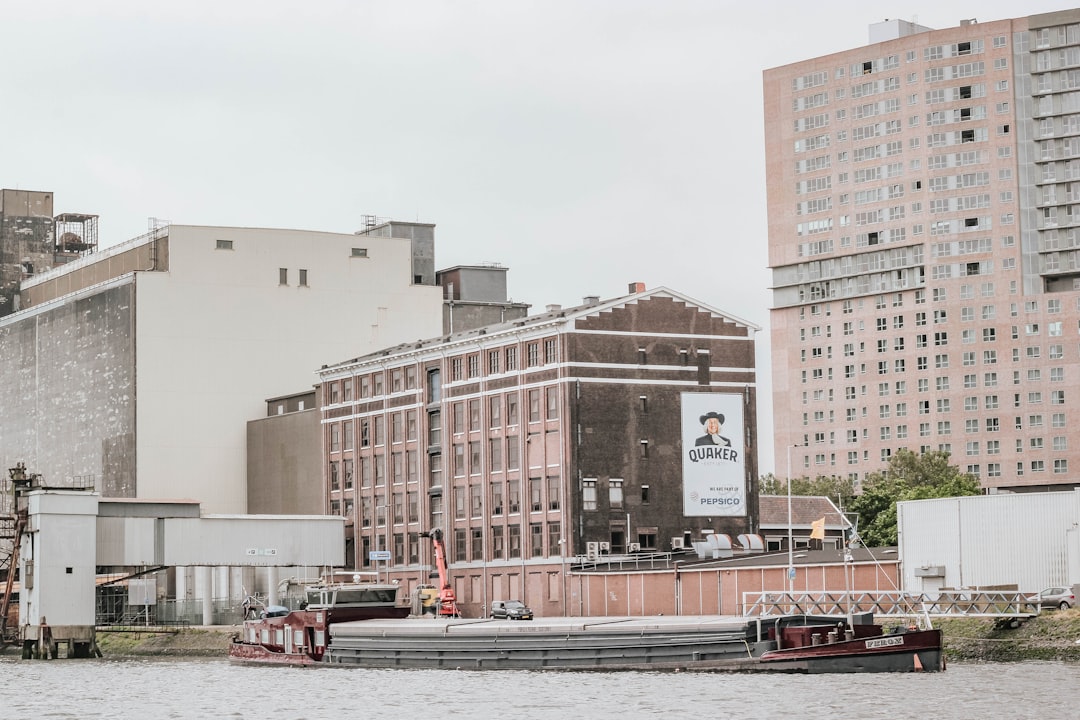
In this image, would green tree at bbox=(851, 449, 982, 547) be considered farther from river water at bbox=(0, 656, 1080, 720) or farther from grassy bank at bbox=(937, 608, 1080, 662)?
river water at bbox=(0, 656, 1080, 720)

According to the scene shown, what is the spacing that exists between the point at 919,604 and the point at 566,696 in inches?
1244

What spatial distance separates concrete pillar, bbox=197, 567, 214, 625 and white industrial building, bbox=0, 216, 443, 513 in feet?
35.4

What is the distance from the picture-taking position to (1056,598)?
9469 cm

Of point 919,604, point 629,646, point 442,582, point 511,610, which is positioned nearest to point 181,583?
point 442,582

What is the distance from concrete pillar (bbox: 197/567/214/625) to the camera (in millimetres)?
151125

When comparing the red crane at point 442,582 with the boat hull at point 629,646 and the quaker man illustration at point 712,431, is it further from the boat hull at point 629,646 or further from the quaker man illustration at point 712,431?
the quaker man illustration at point 712,431

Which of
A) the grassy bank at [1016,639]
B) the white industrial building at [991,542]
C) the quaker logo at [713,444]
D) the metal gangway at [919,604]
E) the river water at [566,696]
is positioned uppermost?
the quaker logo at [713,444]

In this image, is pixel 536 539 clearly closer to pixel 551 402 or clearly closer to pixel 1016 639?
pixel 551 402

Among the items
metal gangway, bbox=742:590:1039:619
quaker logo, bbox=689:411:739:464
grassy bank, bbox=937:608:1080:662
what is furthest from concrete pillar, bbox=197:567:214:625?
grassy bank, bbox=937:608:1080:662

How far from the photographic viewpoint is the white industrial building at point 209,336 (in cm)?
17562

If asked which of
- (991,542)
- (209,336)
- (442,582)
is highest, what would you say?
(209,336)

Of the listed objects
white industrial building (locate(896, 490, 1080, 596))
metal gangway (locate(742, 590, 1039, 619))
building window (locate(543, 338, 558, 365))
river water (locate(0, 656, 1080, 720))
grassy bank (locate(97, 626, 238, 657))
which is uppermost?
building window (locate(543, 338, 558, 365))

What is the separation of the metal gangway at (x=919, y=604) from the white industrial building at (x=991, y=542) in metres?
1.56

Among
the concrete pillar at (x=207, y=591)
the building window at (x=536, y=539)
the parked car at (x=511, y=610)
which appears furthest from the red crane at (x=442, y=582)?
the concrete pillar at (x=207, y=591)
